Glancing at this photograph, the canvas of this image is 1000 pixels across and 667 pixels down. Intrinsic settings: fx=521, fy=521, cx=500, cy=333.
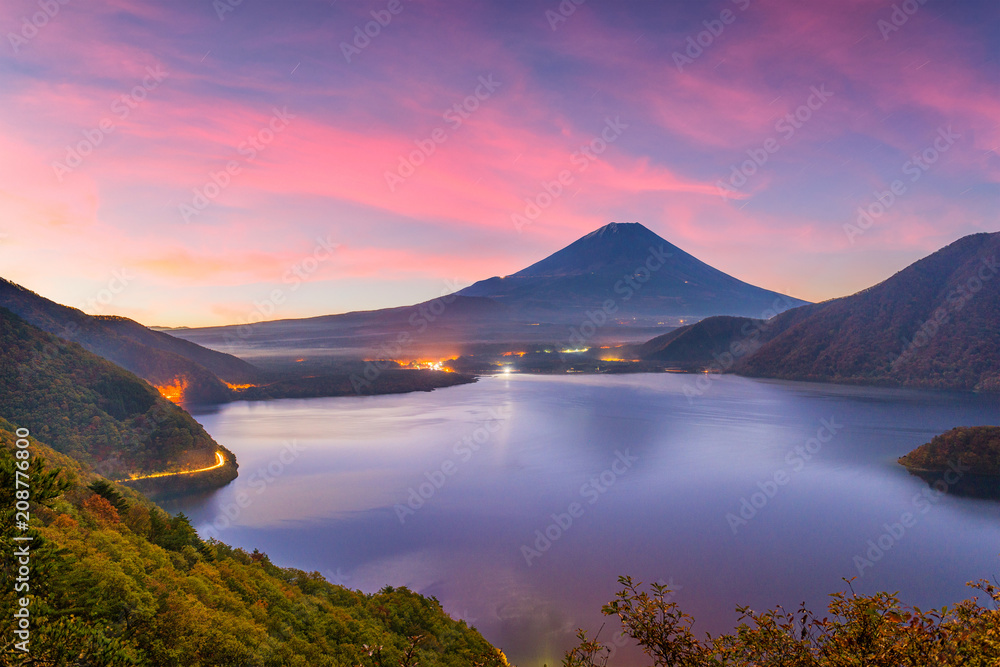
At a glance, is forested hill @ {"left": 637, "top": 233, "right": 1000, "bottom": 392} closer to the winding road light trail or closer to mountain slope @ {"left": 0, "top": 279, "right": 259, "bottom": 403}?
the winding road light trail

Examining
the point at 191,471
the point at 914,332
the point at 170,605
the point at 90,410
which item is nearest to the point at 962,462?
the point at 170,605

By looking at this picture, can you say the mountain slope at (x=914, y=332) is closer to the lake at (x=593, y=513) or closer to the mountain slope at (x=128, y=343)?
the lake at (x=593, y=513)

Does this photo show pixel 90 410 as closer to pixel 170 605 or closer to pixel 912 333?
pixel 170 605

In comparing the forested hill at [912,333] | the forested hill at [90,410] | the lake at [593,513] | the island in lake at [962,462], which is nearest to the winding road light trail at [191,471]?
the forested hill at [90,410]

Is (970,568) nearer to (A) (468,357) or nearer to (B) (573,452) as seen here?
(B) (573,452)

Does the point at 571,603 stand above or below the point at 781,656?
below

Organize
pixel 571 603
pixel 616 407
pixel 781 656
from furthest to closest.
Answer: pixel 616 407, pixel 571 603, pixel 781 656

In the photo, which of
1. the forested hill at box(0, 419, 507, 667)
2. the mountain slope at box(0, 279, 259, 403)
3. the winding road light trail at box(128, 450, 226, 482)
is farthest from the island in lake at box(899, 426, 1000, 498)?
the mountain slope at box(0, 279, 259, 403)

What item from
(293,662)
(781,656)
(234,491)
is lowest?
(234,491)

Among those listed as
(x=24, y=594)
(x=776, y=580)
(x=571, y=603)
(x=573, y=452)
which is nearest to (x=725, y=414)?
(x=573, y=452)
